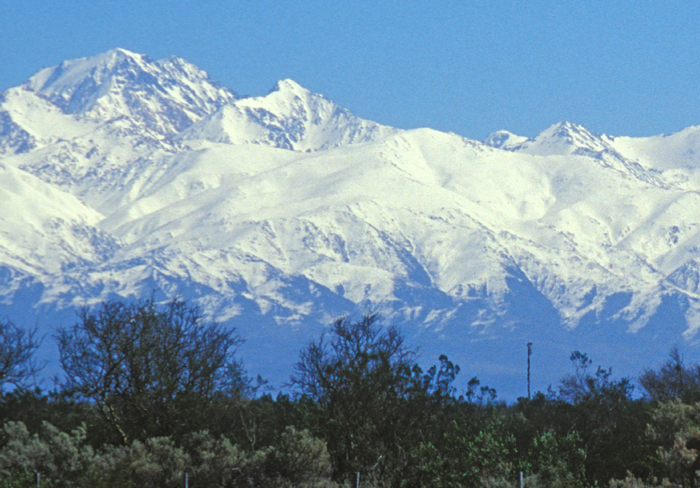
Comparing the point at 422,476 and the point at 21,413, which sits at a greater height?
the point at 21,413

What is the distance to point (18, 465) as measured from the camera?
4250cm

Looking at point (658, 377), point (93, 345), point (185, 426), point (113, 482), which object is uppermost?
point (658, 377)

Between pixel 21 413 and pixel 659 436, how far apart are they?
41953 mm

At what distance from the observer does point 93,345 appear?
47.5 m

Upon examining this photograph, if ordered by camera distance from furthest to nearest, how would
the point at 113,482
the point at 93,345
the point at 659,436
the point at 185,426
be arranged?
the point at 93,345 < the point at 185,426 < the point at 659,436 < the point at 113,482

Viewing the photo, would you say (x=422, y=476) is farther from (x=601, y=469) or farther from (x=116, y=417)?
(x=116, y=417)

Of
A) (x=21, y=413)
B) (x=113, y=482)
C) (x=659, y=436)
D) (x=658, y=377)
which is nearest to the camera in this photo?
(x=113, y=482)

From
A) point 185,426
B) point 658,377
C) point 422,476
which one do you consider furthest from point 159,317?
point 658,377

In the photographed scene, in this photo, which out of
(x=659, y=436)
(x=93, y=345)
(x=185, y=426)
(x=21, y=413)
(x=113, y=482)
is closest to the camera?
(x=113, y=482)

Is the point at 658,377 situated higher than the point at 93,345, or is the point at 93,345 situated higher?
the point at 658,377

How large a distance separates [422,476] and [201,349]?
40.1ft

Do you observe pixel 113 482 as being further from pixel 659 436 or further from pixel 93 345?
pixel 659 436

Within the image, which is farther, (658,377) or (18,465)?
(658,377)

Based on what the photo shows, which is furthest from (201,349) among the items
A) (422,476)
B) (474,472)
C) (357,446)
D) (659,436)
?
(659,436)
